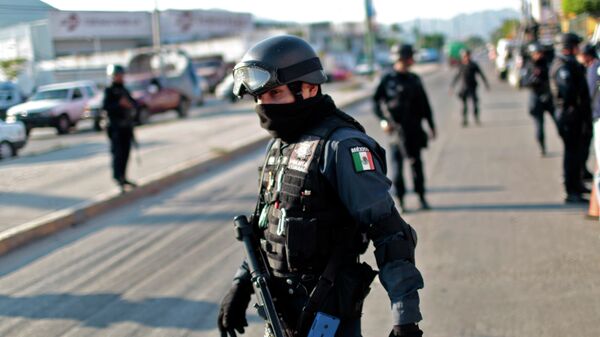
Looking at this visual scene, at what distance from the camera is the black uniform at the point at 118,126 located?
9.80 meters

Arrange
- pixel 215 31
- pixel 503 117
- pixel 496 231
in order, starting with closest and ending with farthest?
pixel 496 231 → pixel 503 117 → pixel 215 31

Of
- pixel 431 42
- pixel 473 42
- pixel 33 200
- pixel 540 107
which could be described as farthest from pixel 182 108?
pixel 473 42

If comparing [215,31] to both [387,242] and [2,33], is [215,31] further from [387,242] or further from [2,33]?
[387,242]

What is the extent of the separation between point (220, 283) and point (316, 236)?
3.43 metres

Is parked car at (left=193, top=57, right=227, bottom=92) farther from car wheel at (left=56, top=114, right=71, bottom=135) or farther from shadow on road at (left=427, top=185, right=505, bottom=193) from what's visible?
shadow on road at (left=427, top=185, right=505, bottom=193)

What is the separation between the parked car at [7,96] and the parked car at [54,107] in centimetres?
13

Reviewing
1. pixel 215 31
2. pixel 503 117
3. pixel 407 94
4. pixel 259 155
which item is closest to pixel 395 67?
pixel 407 94

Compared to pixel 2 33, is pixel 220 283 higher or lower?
lower

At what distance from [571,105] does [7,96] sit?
625cm

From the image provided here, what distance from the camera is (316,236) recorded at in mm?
2566

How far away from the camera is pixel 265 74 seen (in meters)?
2.69

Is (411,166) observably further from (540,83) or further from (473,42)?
(473,42)

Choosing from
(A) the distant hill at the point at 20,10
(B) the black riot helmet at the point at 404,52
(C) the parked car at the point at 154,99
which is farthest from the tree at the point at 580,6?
(A) the distant hill at the point at 20,10

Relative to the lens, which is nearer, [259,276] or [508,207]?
[259,276]
